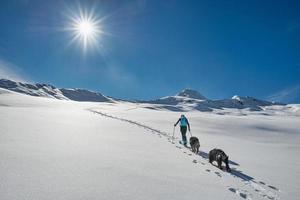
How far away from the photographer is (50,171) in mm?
5387

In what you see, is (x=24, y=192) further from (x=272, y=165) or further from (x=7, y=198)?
(x=272, y=165)

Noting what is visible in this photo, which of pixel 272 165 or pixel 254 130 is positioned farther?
pixel 254 130

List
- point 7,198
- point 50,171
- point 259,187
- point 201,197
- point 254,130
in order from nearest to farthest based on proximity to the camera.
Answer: point 7,198, point 201,197, point 50,171, point 259,187, point 254,130

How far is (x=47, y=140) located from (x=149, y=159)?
3857 mm

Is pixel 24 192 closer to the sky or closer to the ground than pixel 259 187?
closer to the ground

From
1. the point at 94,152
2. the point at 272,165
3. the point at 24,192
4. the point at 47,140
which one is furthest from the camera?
the point at 272,165

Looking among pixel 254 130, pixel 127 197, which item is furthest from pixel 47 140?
pixel 254 130

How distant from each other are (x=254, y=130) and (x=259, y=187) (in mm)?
20294

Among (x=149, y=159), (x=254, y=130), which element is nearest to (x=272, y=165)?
(x=149, y=159)

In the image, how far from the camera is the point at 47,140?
9.19 meters

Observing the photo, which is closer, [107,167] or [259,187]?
[107,167]

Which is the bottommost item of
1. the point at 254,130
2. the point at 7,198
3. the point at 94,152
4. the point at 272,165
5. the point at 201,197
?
the point at 7,198

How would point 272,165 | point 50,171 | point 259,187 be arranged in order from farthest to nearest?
point 272,165
point 259,187
point 50,171

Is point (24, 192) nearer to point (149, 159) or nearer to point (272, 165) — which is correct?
point (149, 159)
